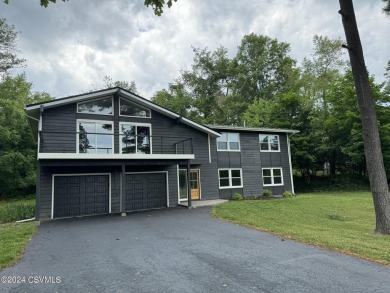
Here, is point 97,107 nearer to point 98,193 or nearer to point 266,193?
point 98,193

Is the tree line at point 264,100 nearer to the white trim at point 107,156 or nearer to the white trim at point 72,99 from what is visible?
the white trim at point 72,99

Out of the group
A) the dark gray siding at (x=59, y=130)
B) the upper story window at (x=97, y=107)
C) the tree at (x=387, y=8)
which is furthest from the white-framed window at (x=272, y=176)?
the tree at (x=387, y=8)

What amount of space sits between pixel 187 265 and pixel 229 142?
13.3 m

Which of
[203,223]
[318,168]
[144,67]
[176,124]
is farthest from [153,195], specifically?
[144,67]

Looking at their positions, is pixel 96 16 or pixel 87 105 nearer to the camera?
Answer: pixel 96 16

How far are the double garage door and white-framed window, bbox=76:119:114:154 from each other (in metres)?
1.36

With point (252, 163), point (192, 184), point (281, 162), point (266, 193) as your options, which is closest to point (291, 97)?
point (281, 162)

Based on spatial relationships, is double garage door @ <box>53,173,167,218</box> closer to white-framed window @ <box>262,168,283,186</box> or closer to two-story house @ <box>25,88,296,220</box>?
two-story house @ <box>25,88,296,220</box>

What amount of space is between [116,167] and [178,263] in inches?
362

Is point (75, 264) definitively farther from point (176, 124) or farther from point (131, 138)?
point (176, 124)

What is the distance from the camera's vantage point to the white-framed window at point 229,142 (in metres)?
17.5

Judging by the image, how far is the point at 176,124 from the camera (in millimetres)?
15633

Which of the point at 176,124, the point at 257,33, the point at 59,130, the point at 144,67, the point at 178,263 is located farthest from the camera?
the point at 257,33

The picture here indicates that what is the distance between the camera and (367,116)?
779 centimetres
